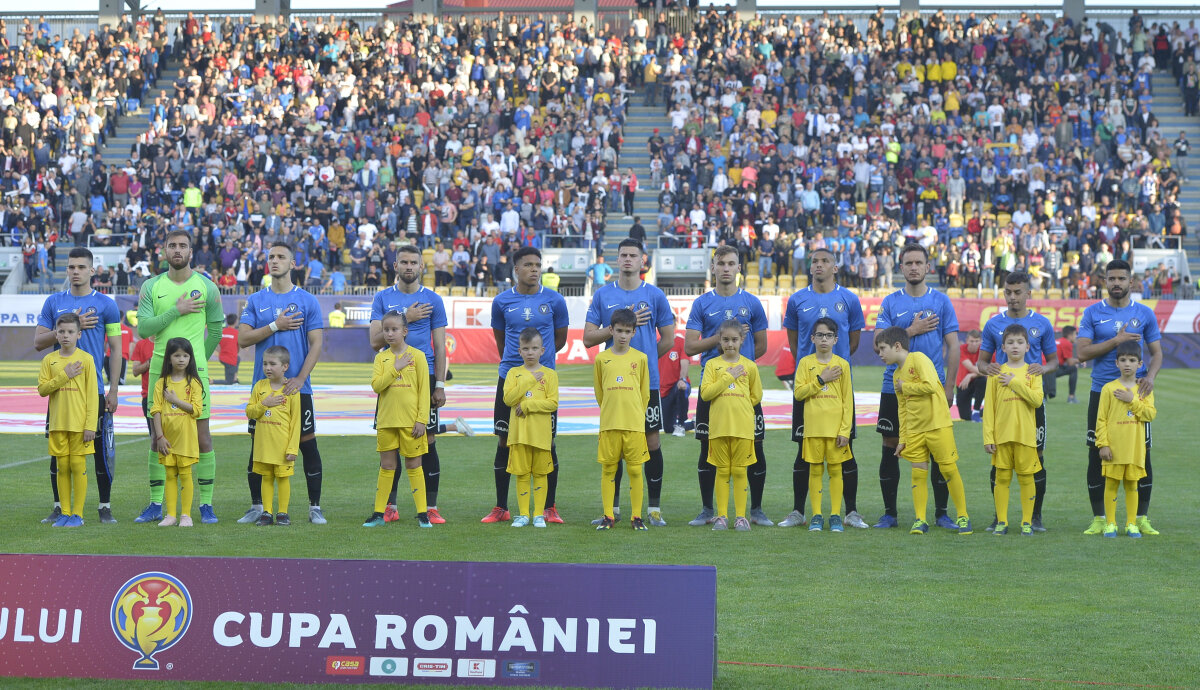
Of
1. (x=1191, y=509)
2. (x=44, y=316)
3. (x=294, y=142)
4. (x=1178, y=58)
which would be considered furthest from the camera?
(x=1178, y=58)

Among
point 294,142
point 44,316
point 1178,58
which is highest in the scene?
point 1178,58

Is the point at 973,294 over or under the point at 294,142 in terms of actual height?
under

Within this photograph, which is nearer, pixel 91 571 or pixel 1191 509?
pixel 91 571

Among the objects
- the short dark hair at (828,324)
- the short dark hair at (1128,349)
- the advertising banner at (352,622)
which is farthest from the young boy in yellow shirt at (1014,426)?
the advertising banner at (352,622)

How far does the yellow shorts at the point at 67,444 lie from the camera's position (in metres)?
9.24

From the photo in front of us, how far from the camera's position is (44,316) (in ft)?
31.5

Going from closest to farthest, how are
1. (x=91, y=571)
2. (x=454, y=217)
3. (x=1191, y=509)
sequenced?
(x=91, y=571) → (x=1191, y=509) → (x=454, y=217)

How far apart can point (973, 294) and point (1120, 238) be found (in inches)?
187

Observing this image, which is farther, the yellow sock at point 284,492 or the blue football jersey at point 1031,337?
the blue football jersey at point 1031,337

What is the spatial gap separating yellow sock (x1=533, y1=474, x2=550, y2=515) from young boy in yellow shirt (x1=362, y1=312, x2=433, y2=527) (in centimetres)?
80

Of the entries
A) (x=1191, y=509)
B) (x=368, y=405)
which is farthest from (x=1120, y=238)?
(x=1191, y=509)

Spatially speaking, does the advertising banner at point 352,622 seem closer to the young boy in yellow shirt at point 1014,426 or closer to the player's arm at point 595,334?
the player's arm at point 595,334

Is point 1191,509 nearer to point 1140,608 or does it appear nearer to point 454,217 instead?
point 1140,608

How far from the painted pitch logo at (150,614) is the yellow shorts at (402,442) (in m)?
4.07
